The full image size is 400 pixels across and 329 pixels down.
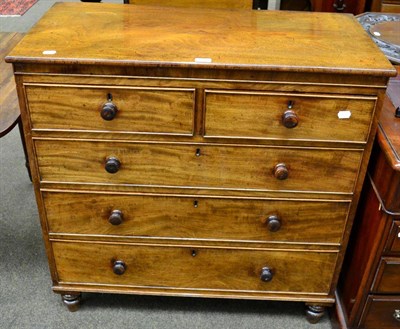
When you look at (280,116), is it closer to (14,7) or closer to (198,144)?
(198,144)

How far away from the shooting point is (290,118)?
1262 mm

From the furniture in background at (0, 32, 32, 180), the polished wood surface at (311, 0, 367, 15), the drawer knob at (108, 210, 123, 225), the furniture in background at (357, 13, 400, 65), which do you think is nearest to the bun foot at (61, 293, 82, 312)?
the drawer knob at (108, 210, 123, 225)

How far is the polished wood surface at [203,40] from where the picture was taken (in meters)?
1.21

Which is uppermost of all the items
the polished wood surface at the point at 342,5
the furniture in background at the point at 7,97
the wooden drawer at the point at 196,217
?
the furniture in background at the point at 7,97

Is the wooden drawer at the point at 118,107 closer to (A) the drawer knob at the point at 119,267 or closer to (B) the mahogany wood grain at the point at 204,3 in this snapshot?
(A) the drawer knob at the point at 119,267

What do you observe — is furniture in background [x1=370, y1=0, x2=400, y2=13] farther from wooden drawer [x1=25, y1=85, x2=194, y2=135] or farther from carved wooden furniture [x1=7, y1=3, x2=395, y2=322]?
wooden drawer [x1=25, y1=85, x2=194, y2=135]

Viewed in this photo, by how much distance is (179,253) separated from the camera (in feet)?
5.09

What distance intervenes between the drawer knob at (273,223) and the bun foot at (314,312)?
1.26ft

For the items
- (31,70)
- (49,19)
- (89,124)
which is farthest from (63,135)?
(49,19)

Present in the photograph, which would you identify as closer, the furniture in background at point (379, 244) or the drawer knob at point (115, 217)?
the furniture in background at point (379, 244)

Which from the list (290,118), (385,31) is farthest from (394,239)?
(385,31)

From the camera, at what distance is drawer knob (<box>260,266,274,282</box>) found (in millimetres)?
1549

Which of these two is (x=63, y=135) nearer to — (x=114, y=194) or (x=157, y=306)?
(x=114, y=194)

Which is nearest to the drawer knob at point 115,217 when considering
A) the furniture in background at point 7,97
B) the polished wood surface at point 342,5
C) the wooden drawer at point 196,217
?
the wooden drawer at point 196,217
